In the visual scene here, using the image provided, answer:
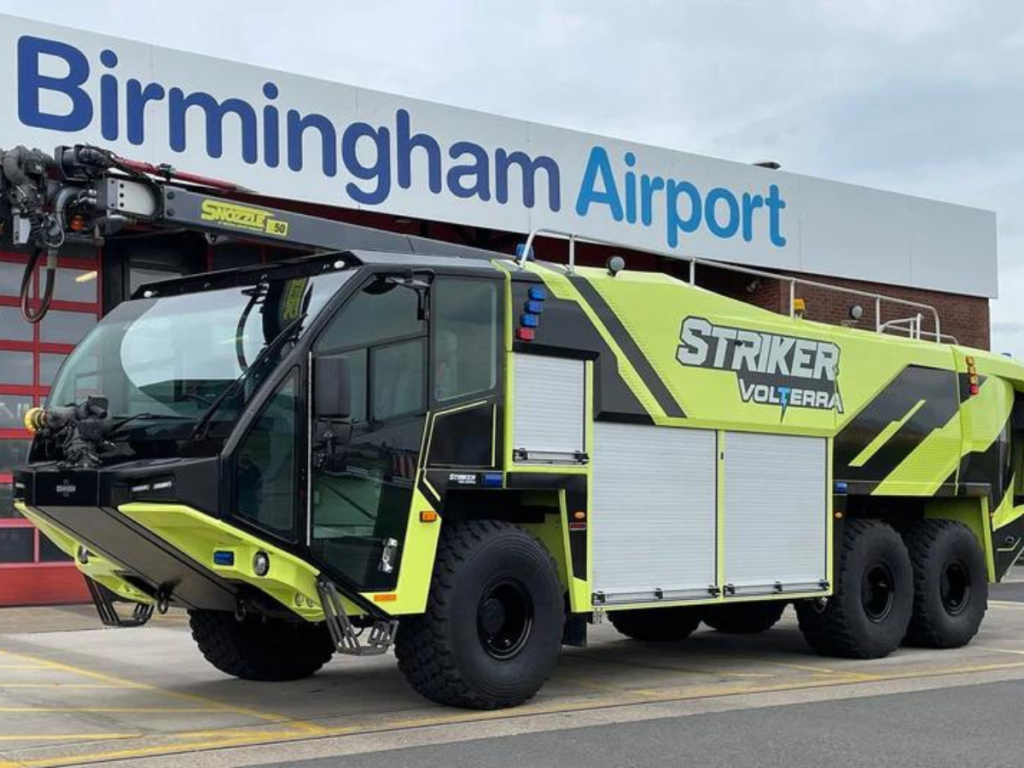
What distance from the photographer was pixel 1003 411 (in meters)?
13.4

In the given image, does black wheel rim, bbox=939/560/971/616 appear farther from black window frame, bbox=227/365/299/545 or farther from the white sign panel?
black window frame, bbox=227/365/299/545

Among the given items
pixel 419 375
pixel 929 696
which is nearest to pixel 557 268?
pixel 419 375

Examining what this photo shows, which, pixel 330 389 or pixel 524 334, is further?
pixel 524 334

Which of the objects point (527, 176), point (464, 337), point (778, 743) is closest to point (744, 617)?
point (778, 743)

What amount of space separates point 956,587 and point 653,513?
178 inches

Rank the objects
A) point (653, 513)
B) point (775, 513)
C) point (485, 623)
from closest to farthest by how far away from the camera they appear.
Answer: point (485, 623), point (653, 513), point (775, 513)

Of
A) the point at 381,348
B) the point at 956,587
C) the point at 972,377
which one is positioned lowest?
the point at 956,587

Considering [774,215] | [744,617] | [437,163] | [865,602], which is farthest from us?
[774,215]

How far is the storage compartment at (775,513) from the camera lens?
1036 centimetres

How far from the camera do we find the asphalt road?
7.21m

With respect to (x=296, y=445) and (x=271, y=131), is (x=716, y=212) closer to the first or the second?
(x=271, y=131)

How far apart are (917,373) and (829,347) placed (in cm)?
137

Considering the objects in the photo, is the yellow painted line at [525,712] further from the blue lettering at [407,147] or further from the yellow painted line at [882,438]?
the blue lettering at [407,147]

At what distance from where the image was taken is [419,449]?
834 cm
